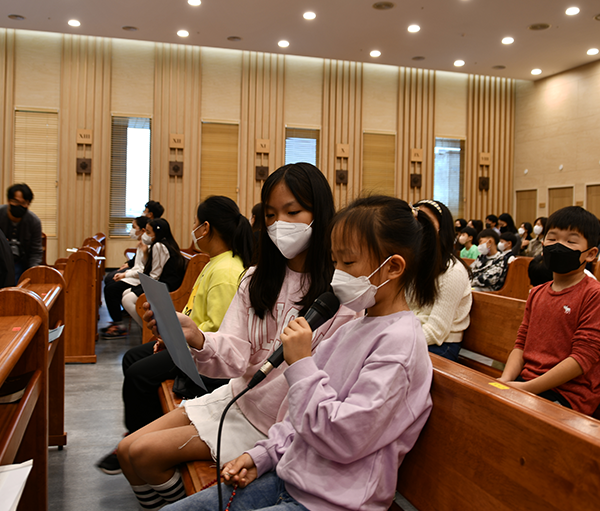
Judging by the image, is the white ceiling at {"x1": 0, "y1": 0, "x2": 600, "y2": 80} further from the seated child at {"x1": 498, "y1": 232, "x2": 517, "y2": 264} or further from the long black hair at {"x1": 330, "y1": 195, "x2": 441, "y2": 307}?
the long black hair at {"x1": 330, "y1": 195, "x2": 441, "y2": 307}

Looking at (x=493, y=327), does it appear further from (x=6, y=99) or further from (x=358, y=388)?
(x=6, y=99)

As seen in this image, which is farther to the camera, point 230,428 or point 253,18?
point 253,18

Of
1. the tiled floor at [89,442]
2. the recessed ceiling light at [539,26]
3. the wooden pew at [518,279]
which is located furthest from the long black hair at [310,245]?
the recessed ceiling light at [539,26]

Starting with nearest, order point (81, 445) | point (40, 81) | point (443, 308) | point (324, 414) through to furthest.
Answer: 1. point (324, 414)
2. point (443, 308)
3. point (81, 445)
4. point (40, 81)

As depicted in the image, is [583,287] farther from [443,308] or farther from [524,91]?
[524,91]

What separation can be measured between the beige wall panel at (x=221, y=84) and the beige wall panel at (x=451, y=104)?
4845 mm

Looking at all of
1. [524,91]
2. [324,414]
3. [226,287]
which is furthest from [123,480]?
[524,91]

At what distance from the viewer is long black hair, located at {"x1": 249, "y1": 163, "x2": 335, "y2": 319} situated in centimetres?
174

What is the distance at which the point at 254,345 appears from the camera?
1.79m

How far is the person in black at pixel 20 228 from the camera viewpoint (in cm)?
480

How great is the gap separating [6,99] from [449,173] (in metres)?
9.96

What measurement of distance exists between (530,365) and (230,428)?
4.01 ft

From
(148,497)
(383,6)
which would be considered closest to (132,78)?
(383,6)

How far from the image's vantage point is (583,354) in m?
1.89
